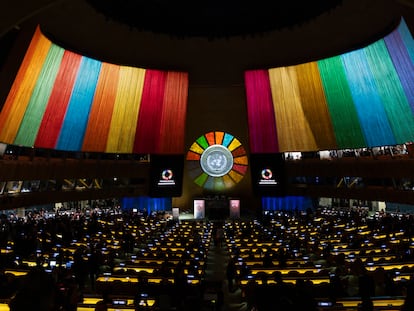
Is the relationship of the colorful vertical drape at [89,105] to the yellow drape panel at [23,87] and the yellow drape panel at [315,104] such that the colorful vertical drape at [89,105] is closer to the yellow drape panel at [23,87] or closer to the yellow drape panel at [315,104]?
the yellow drape panel at [23,87]

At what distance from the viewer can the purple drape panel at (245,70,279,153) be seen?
2755 centimetres

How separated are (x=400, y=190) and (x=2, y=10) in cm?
2364

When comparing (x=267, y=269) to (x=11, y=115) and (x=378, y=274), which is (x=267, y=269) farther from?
(x=11, y=115)

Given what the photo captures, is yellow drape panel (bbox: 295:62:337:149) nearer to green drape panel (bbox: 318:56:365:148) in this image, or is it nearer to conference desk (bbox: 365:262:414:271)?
green drape panel (bbox: 318:56:365:148)

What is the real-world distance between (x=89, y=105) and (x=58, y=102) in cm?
266

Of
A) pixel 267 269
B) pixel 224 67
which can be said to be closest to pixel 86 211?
pixel 224 67

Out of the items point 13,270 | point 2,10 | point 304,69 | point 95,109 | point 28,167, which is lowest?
point 13,270

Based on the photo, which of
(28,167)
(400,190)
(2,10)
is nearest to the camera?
(2,10)

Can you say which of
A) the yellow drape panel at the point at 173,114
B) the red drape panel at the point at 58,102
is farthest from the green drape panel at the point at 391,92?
the red drape panel at the point at 58,102

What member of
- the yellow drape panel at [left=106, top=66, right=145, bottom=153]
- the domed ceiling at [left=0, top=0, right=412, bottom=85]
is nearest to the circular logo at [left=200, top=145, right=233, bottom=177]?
the yellow drape panel at [left=106, top=66, right=145, bottom=153]

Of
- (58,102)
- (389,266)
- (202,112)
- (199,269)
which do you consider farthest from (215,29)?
(389,266)

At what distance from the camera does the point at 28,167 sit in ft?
68.2

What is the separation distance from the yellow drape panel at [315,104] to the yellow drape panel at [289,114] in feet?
1.23

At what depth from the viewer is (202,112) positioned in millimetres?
35062
